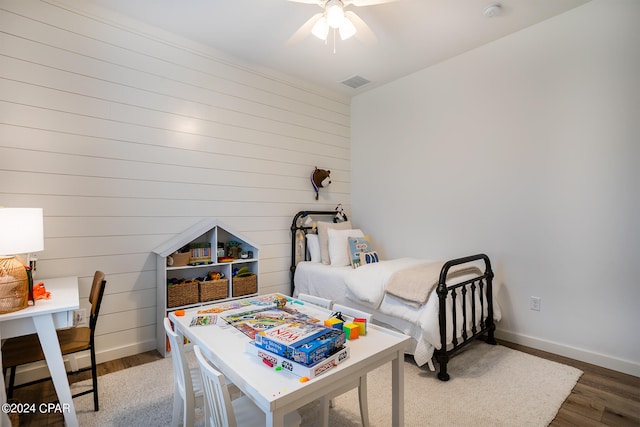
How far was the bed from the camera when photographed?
227cm

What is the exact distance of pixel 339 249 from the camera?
3314 mm

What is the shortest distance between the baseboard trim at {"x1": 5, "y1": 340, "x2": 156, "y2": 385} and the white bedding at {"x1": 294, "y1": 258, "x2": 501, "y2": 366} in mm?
1554

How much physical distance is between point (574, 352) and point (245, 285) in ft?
9.09

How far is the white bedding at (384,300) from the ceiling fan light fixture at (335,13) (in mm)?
1839

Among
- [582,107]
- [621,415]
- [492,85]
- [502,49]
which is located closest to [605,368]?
[621,415]

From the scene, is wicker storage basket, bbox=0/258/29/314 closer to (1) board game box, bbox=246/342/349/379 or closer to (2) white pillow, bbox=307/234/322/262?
(1) board game box, bbox=246/342/349/379

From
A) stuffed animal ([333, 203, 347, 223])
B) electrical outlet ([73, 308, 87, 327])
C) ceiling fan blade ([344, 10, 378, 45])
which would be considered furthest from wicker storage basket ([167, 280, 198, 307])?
ceiling fan blade ([344, 10, 378, 45])

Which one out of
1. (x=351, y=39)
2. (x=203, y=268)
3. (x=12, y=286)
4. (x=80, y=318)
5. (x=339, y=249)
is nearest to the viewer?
(x=12, y=286)

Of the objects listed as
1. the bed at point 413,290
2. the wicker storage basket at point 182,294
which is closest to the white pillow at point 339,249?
the bed at point 413,290

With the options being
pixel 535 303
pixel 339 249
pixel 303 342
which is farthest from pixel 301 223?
pixel 303 342

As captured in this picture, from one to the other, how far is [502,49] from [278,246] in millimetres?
Answer: 2895

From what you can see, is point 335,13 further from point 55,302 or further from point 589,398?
point 589,398

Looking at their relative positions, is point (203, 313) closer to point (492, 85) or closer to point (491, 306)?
point (491, 306)

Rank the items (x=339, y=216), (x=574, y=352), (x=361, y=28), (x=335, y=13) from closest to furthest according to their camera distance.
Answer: (x=335, y=13) → (x=361, y=28) → (x=574, y=352) → (x=339, y=216)
